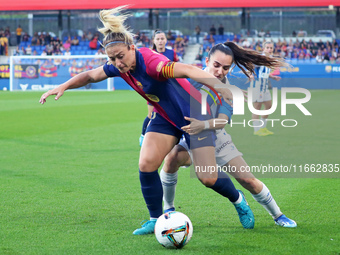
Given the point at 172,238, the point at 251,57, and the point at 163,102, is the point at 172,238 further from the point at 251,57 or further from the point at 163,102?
the point at 251,57

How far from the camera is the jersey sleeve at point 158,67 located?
400cm

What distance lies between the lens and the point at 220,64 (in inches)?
180

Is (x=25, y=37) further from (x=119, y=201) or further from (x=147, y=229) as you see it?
(x=147, y=229)

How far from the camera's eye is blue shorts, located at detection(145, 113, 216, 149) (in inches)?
173

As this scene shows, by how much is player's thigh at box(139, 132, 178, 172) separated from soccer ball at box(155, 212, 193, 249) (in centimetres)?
44

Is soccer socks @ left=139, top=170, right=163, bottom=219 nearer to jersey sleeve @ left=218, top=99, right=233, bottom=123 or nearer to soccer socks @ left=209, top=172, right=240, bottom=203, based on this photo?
soccer socks @ left=209, top=172, right=240, bottom=203

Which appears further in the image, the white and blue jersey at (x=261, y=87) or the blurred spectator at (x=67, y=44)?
the blurred spectator at (x=67, y=44)

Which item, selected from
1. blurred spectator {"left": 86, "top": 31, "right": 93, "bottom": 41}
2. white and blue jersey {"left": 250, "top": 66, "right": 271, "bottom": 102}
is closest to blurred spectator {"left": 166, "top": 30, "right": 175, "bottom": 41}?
blurred spectator {"left": 86, "top": 31, "right": 93, "bottom": 41}

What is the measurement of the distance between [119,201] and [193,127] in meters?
1.67

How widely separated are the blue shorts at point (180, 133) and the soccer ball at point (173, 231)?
0.62 m

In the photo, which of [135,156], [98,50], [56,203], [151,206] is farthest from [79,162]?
[98,50]

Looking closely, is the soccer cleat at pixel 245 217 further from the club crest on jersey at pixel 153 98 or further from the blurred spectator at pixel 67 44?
the blurred spectator at pixel 67 44

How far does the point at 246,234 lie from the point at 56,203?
6.78 feet


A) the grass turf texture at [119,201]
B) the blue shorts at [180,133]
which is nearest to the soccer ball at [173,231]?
the grass turf texture at [119,201]
